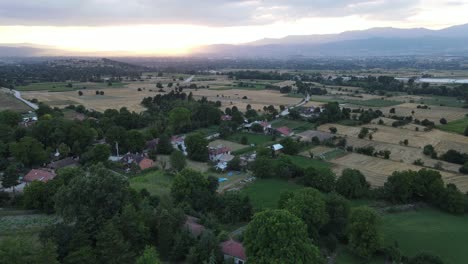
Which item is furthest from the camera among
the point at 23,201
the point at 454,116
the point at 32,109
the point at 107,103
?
the point at 107,103

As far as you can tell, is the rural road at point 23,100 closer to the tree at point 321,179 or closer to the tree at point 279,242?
the tree at point 321,179

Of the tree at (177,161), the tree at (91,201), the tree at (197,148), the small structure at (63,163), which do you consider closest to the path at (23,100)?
the small structure at (63,163)

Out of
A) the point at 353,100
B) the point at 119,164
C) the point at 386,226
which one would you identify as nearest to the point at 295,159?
the point at 386,226

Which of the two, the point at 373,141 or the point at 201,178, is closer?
the point at 201,178

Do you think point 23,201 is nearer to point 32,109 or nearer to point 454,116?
point 32,109

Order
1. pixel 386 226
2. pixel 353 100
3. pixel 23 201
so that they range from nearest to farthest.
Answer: pixel 386 226 → pixel 23 201 → pixel 353 100

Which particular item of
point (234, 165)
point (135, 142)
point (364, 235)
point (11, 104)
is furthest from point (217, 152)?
point (11, 104)
